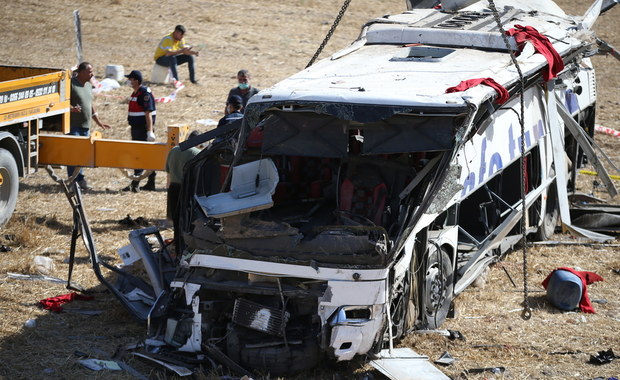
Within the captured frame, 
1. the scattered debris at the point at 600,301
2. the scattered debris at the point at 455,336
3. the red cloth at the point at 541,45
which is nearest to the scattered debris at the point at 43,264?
the scattered debris at the point at 455,336

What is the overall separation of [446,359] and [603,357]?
4.55 ft

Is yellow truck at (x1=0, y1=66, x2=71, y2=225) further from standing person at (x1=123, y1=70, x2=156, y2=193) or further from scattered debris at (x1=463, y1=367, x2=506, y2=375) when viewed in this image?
scattered debris at (x1=463, y1=367, x2=506, y2=375)

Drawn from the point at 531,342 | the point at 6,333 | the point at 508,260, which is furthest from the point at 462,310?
the point at 6,333

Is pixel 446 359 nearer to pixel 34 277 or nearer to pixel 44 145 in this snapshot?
pixel 34 277

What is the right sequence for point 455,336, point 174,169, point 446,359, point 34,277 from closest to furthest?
1. point 446,359
2. point 455,336
3. point 34,277
4. point 174,169

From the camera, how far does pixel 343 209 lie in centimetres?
812

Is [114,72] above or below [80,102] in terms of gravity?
below

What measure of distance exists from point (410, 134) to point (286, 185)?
1.66 metres

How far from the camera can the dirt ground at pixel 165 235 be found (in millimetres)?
7793

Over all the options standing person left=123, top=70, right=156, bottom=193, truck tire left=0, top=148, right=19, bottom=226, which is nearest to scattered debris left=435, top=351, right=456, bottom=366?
truck tire left=0, top=148, right=19, bottom=226

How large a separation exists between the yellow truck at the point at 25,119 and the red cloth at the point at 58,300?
2.78 meters

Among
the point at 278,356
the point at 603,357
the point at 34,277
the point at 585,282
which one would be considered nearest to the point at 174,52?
the point at 34,277

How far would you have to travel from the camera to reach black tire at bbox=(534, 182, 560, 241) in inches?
465

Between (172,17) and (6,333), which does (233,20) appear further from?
(6,333)
